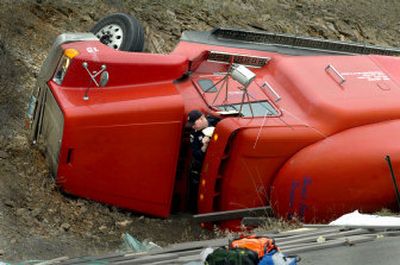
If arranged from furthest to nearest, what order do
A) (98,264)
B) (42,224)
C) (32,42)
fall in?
(32,42)
(42,224)
(98,264)

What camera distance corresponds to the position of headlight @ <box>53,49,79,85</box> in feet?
26.6

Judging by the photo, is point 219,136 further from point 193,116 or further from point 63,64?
point 63,64

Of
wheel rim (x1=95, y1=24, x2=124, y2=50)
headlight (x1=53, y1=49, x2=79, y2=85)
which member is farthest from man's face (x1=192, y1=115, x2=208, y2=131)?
wheel rim (x1=95, y1=24, x2=124, y2=50)

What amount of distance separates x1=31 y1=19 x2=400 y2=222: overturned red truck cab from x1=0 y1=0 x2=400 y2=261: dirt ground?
0.73ft

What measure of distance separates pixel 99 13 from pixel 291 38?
380cm

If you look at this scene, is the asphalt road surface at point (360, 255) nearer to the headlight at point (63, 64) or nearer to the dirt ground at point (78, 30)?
the dirt ground at point (78, 30)

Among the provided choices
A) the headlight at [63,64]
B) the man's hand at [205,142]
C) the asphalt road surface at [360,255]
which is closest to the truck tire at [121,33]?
the headlight at [63,64]

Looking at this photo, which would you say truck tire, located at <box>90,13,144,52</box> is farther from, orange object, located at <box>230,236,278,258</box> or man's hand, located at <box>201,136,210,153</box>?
orange object, located at <box>230,236,278,258</box>

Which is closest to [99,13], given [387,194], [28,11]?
[28,11]

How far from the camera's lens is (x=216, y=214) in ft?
25.7

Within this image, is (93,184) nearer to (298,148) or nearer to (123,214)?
(123,214)

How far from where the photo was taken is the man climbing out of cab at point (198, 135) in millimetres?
7711

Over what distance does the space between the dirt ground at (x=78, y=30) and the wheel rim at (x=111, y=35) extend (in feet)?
4.41

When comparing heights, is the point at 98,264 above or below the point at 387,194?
below
